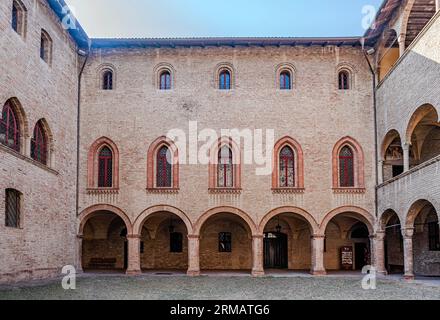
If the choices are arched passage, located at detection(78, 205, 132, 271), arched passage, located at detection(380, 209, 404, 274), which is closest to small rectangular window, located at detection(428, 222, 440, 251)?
arched passage, located at detection(380, 209, 404, 274)

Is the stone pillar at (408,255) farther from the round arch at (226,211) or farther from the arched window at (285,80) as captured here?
the arched window at (285,80)

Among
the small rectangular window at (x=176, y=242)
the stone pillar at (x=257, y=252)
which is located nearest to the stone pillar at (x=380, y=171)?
the stone pillar at (x=257, y=252)

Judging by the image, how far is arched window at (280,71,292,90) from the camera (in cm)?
2466

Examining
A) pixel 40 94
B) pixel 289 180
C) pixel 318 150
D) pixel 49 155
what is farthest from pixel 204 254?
pixel 40 94

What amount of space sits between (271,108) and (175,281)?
28.6ft

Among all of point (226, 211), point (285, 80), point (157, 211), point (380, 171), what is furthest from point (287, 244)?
point (285, 80)

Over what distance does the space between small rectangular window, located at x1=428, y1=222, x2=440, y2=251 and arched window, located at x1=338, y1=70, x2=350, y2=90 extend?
6999 mm

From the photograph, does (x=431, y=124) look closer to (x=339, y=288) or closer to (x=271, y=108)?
(x=271, y=108)

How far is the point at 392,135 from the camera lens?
22.9m

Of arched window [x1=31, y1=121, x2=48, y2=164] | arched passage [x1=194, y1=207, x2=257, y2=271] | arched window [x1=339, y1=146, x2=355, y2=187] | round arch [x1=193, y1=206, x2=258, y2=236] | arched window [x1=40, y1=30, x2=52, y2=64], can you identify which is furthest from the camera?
arched passage [x1=194, y1=207, x2=257, y2=271]

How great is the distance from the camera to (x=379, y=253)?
23.2 metres

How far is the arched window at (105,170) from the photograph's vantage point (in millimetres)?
24234

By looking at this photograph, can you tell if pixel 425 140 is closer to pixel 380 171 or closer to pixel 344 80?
pixel 380 171

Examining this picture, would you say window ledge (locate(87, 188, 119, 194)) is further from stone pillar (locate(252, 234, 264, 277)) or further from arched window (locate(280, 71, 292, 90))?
arched window (locate(280, 71, 292, 90))
